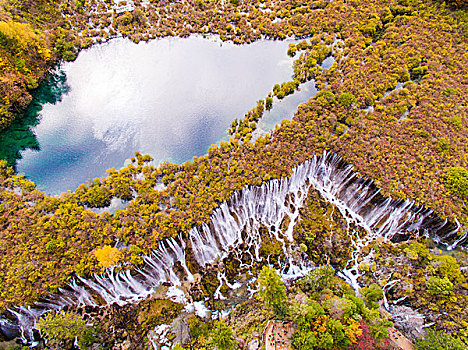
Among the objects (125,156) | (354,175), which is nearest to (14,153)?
(125,156)

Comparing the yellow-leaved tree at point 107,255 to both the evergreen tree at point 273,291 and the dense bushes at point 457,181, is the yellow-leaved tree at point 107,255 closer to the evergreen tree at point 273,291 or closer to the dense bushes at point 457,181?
the evergreen tree at point 273,291

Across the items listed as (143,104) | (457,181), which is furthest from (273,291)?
(143,104)

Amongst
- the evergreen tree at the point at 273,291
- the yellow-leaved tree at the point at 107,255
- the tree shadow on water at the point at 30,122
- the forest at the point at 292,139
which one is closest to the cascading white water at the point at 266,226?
the yellow-leaved tree at the point at 107,255

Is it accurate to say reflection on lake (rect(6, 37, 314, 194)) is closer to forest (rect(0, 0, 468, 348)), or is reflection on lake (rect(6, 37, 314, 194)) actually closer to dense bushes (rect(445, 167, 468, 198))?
forest (rect(0, 0, 468, 348))

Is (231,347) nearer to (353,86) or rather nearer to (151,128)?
(151,128)

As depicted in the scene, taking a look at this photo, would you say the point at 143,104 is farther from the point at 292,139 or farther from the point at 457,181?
the point at 457,181

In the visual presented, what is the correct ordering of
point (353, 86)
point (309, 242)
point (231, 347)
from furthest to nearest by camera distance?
point (353, 86)
point (309, 242)
point (231, 347)
